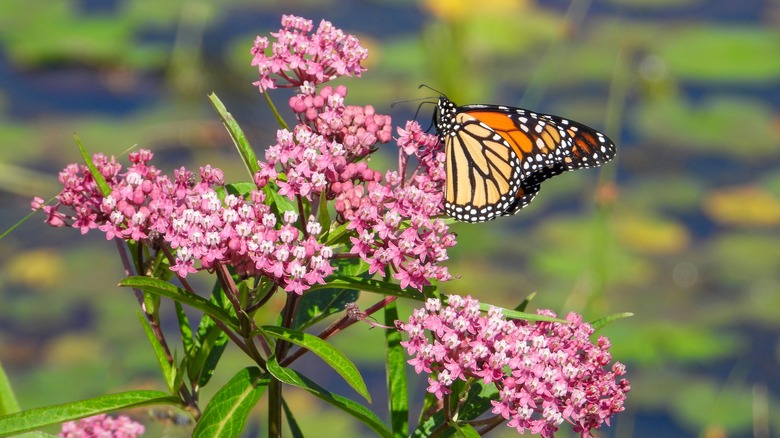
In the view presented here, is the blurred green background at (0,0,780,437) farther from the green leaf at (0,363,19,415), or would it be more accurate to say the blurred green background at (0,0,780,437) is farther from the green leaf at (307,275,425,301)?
the green leaf at (0,363,19,415)

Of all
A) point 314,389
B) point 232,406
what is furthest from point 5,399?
point 314,389

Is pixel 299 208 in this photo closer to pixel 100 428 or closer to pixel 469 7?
pixel 100 428

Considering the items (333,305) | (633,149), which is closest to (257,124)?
(633,149)

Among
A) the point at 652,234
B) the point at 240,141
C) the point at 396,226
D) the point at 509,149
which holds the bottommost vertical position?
the point at 652,234

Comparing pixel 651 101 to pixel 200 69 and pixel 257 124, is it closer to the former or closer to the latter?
pixel 257 124

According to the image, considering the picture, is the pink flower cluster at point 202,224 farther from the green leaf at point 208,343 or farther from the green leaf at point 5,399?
the green leaf at point 5,399

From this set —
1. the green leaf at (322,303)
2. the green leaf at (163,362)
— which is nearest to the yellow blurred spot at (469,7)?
the green leaf at (322,303)
